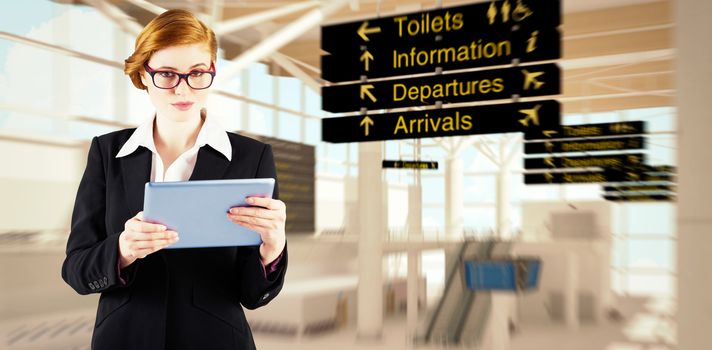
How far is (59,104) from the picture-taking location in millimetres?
11875

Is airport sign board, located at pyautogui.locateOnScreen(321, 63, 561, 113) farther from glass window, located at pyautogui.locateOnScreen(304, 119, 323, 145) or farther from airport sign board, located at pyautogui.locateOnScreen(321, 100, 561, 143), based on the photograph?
glass window, located at pyautogui.locateOnScreen(304, 119, 323, 145)

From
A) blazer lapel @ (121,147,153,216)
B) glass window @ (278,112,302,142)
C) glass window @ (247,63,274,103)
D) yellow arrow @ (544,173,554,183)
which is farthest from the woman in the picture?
glass window @ (278,112,302,142)

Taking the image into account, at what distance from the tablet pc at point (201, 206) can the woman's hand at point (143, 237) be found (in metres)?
0.03

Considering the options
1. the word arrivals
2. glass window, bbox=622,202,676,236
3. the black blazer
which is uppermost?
the word arrivals

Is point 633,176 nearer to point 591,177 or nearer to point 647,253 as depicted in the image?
point 591,177

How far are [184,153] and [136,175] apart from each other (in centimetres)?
13

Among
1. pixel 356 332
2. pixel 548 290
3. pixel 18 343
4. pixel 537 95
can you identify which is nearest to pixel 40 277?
pixel 18 343

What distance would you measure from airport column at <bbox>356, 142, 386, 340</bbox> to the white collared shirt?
786cm

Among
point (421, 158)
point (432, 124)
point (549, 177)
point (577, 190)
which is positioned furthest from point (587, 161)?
point (577, 190)

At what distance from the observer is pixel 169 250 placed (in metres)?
1.53

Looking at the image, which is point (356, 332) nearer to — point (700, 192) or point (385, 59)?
point (385, 59)

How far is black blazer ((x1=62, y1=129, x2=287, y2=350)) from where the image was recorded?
58.6 inches

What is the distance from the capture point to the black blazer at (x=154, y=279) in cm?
149

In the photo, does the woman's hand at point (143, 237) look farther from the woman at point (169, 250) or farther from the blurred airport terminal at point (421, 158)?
the blurred airport terminal at point (421, 158)
